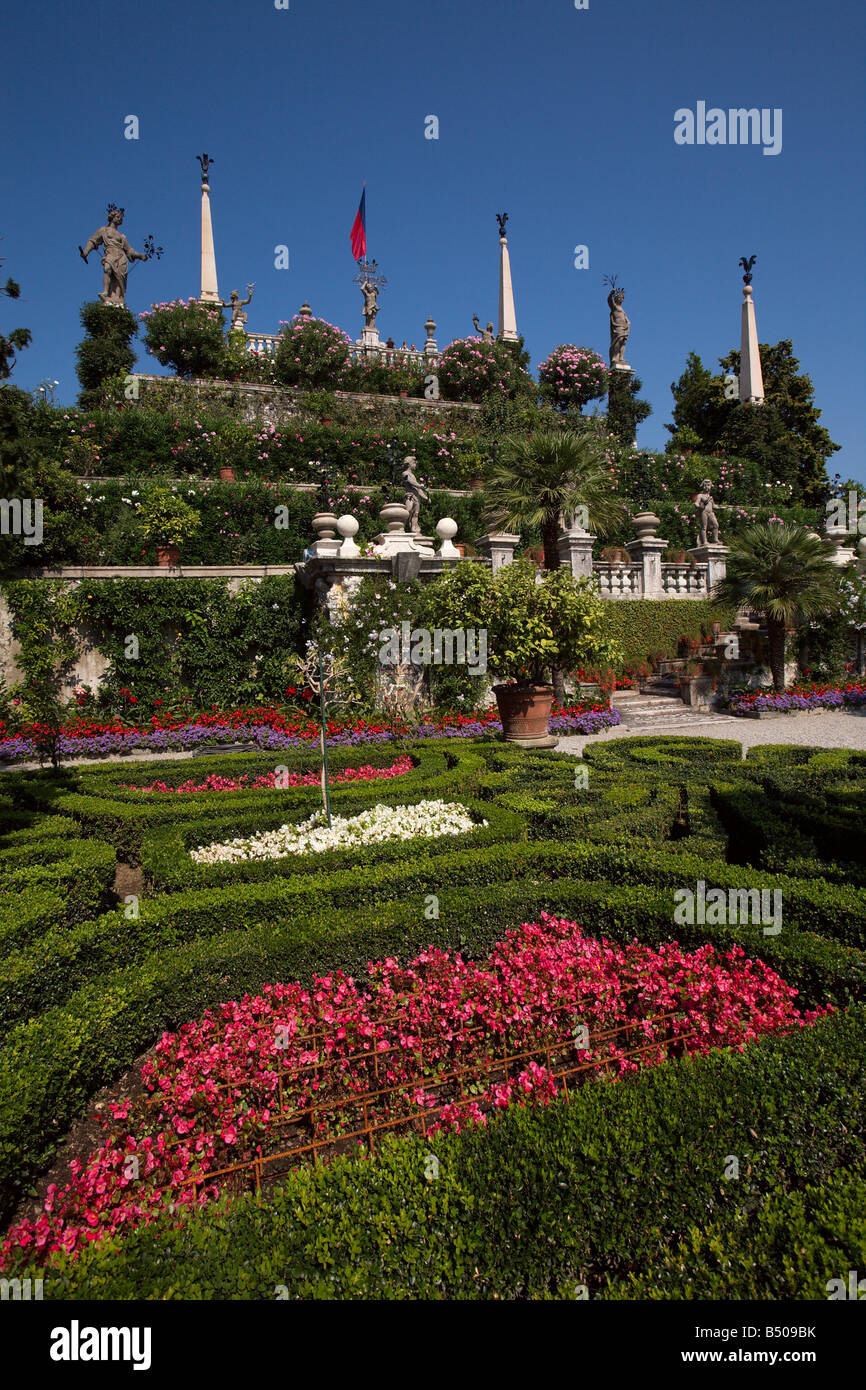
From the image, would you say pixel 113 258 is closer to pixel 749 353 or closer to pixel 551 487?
pixel 551 487

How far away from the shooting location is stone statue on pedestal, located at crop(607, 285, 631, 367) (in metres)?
27.9

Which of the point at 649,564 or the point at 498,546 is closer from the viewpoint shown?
the point at 498,546

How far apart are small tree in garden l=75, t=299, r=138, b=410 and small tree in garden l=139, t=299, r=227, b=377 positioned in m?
0.69

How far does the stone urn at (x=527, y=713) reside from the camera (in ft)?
32.9

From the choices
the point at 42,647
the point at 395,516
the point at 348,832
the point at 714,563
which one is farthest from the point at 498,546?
the point at 348,832

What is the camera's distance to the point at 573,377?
2611 centimetres

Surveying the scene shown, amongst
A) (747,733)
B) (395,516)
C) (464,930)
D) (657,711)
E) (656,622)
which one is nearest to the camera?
(464,930)

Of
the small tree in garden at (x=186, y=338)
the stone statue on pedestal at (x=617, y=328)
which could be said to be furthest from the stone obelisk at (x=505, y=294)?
the small tree in garden at (x=186, y=338)

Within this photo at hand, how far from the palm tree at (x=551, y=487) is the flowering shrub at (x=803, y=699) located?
4.24 meters

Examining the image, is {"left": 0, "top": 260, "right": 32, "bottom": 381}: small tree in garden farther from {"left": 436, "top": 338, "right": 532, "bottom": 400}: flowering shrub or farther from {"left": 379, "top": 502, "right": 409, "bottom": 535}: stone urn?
{"left": 436, "top": 338, "right": 532, "bottom": 400}: flowering shrub

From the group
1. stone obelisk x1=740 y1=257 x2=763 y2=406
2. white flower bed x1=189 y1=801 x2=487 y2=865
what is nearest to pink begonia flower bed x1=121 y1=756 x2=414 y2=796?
white flower bed x1=189 y1=801 x2=487 y2=865

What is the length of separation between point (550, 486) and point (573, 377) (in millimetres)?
15194
